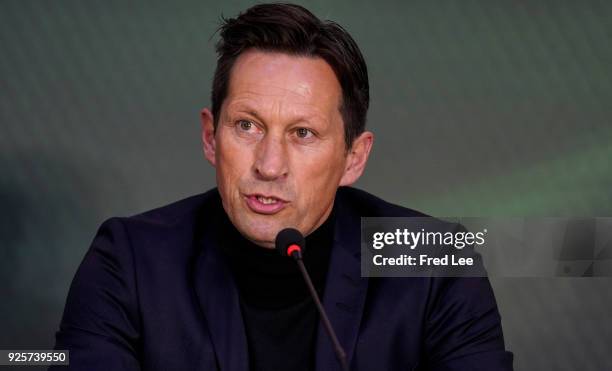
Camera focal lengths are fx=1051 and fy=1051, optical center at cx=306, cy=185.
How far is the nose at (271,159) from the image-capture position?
2348 millimetres

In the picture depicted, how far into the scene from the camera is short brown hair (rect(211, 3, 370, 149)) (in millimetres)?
2547

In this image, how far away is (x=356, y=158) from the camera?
9.02 feet

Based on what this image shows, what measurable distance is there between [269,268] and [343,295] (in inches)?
7.7

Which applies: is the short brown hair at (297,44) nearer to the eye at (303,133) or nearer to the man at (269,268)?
the man at (269,268)

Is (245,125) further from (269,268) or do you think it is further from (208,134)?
(269,268)

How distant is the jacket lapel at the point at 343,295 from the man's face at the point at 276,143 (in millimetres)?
146

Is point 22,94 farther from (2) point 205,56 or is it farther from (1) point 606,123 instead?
(1) point 606,123

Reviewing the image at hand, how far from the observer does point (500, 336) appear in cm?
266

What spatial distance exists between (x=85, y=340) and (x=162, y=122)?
5.48 feet

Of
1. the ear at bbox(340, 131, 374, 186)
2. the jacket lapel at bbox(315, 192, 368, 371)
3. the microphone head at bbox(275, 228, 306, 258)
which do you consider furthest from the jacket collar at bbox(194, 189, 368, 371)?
the microphone head at bbox(275, 228, 306, 258)

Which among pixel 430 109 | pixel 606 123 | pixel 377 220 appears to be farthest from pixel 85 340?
pixel 606 123

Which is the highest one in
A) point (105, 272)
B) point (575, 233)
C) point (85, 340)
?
point (575, 233)

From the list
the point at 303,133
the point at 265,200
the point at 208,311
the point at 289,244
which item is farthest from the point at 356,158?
the point at 289,244

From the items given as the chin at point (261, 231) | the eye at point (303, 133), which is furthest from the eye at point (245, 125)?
the chin at point (261, 231)
